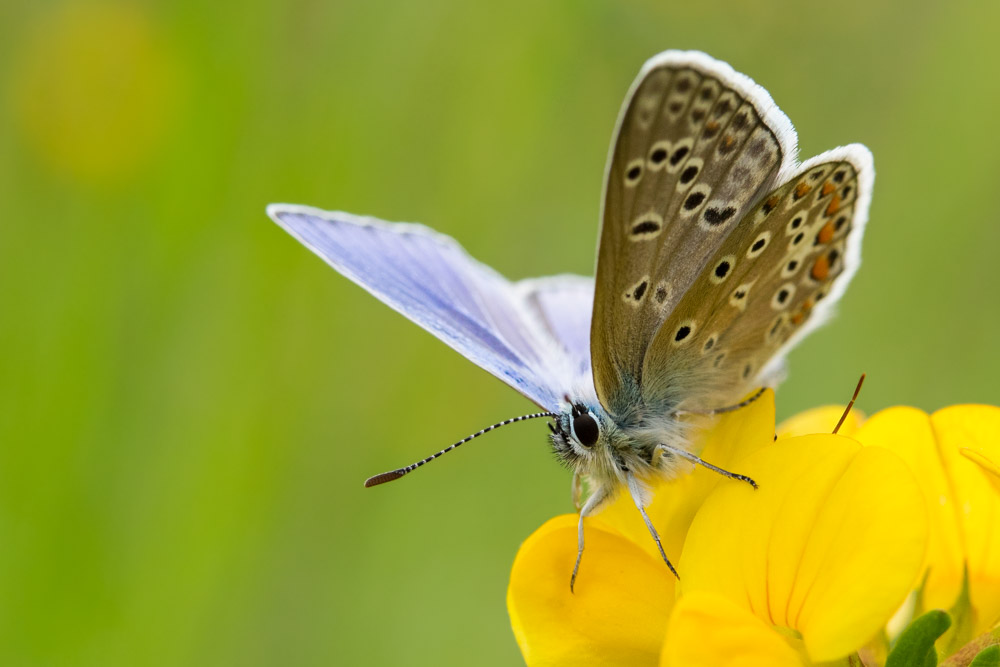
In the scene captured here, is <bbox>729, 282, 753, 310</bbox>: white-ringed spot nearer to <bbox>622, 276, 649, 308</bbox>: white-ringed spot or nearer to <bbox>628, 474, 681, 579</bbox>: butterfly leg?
<bbox>622, 276, 649, 308</bbox>: white-ringed spot

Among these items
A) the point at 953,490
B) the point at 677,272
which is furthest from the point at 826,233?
the point at 953,490

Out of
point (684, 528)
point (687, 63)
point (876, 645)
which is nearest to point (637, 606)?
point (684, 528)

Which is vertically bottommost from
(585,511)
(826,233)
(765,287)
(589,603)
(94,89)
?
(589,603)

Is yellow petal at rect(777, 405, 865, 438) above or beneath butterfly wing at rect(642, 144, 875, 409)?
beneath

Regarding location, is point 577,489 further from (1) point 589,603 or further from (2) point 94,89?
(2) point 94,89

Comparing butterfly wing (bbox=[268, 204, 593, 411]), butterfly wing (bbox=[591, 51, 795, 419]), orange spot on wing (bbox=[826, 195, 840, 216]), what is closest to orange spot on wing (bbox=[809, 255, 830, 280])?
orange spot on wing (bbox=[826, 195, 840, 216])

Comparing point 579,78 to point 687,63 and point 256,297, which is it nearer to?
point 256,297

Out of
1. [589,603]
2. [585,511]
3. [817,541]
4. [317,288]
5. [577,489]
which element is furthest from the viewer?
[317,288]
